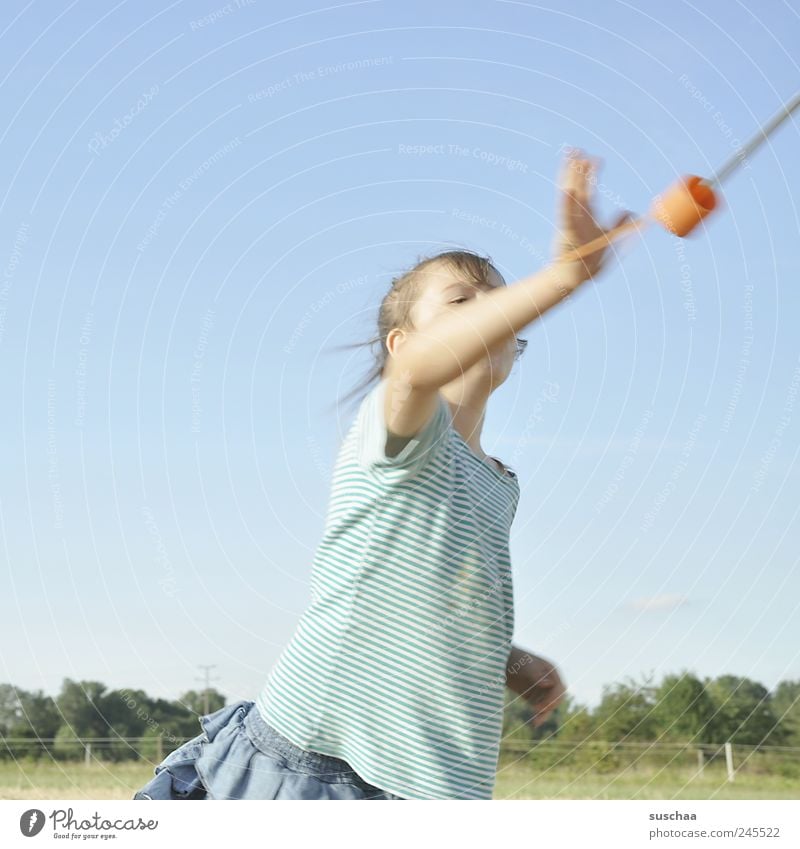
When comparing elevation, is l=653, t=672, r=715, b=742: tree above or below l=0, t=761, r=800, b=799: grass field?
above

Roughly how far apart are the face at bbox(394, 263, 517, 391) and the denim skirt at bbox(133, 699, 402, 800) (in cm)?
39

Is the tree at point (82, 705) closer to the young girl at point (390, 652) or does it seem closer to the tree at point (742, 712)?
the young girl at point (390, 652)

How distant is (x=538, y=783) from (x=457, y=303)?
1905 mm

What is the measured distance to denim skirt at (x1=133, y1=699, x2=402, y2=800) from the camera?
3.35 ft

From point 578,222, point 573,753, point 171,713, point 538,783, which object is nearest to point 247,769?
point 171,713

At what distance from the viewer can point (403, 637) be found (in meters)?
1.07

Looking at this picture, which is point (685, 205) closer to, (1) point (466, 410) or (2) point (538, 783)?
(1) point (466, 410)

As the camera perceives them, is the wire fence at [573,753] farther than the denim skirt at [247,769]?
Yes

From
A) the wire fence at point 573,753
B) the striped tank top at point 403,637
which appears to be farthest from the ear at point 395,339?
the wire fence at point 573,753

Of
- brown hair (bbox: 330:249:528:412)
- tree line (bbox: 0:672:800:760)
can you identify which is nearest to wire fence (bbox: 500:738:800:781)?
tree line (bbox: 0:672:800:760)

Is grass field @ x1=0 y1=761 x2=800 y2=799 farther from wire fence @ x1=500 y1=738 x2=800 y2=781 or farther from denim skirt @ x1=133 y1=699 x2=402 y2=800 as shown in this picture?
denim skirt @ x1=133 y1=699 x2=402 y2=800
